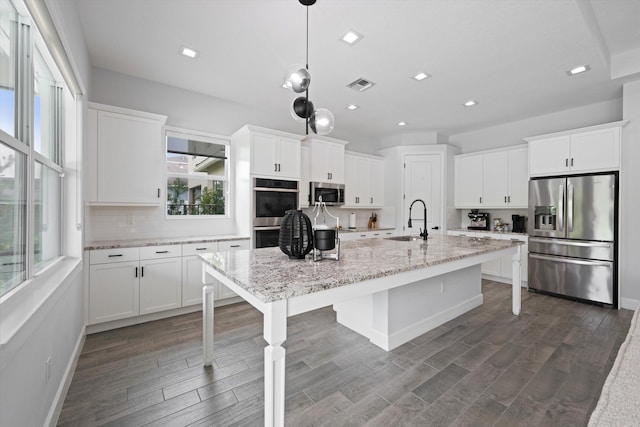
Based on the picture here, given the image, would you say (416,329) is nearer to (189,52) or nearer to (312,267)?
(312,267)

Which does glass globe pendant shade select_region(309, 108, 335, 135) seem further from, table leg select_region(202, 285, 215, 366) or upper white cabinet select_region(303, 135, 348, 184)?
upper white cabinet select_region(303, 135, 348, 184)

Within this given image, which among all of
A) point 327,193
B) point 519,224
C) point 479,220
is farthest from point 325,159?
point 519,224

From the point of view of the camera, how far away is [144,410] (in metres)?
1.67

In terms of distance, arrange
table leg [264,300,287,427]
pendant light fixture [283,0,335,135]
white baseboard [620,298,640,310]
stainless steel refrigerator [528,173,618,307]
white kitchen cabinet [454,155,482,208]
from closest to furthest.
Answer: table leg [264,300,287,427], pendant light fixture [283,0,335,135], white baseboard [620,298,640,310], stainless steel refrigerator [528,173,618,307], white kitchen cabinet [454,155,482,208]

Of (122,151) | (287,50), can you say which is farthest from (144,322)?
(287,50)

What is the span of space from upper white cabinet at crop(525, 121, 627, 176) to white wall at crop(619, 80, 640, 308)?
111 millimetres

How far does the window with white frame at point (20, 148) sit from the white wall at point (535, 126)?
6.22 meters

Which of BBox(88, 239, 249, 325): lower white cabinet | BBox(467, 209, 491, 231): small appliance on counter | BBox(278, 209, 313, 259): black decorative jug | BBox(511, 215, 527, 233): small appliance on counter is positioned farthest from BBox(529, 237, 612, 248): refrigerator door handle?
BBox(88, 239, 249, 325): lower white cabinet

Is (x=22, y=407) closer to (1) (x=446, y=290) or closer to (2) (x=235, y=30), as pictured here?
(2) (x=235, y=30)

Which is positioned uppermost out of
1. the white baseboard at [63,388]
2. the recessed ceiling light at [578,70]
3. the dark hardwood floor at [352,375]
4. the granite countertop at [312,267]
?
the recessed ceiling light at [578,70]

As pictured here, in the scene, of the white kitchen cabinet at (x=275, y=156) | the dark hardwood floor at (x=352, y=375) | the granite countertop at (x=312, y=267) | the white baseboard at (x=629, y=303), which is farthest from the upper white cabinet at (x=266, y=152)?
the white baseboard at (x=629, y=303)

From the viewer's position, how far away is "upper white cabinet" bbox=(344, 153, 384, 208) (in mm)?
5281

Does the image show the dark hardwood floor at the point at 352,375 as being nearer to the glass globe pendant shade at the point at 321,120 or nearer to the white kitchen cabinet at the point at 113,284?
the white kitchen cabinet at the point at 113,284

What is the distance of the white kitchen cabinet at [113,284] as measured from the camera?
267cm
